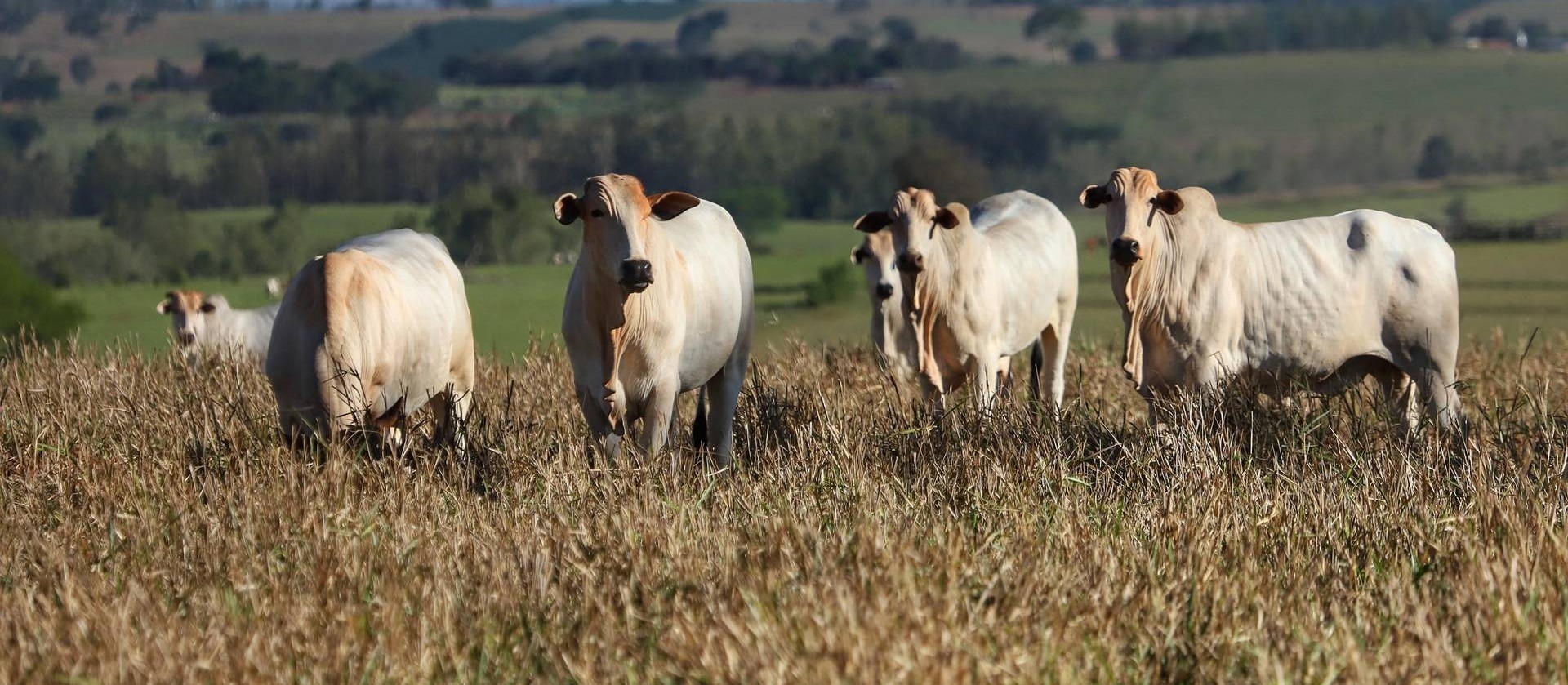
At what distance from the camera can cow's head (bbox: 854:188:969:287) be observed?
10227 mm

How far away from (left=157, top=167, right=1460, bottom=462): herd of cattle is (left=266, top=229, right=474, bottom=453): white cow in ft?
0.03

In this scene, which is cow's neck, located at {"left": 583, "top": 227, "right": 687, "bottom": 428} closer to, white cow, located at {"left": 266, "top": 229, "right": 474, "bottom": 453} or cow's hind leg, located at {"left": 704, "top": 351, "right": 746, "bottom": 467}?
white cow, located at {"left": 266, "top": 229, "right": 474, "bottom": 453}

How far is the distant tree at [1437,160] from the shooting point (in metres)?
102

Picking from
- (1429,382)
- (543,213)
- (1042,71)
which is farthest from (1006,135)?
(1429,382)

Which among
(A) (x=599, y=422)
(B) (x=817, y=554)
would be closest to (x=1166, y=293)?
(A) (x=599, y=422)

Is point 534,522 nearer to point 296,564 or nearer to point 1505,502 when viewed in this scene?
point 296,564

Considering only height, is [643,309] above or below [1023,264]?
above

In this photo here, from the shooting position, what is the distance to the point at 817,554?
5688 mm

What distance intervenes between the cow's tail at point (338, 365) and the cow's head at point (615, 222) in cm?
109

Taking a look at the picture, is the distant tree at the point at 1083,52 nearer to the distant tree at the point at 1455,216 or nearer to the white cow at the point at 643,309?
the distant tree at the point at 1455,216

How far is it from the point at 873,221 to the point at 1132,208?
268cm

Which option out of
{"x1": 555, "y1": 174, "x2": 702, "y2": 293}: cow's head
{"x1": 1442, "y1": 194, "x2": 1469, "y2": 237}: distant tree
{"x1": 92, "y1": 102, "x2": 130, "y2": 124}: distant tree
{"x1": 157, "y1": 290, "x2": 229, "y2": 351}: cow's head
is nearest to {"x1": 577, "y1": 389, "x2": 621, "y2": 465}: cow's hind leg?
{"x1": 555, "y1": 174, "x2": 702, "y2": 293}: cow's head

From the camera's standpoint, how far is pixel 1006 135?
109188 mm

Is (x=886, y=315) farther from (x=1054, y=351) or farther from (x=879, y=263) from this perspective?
(x=1054, y=351)
